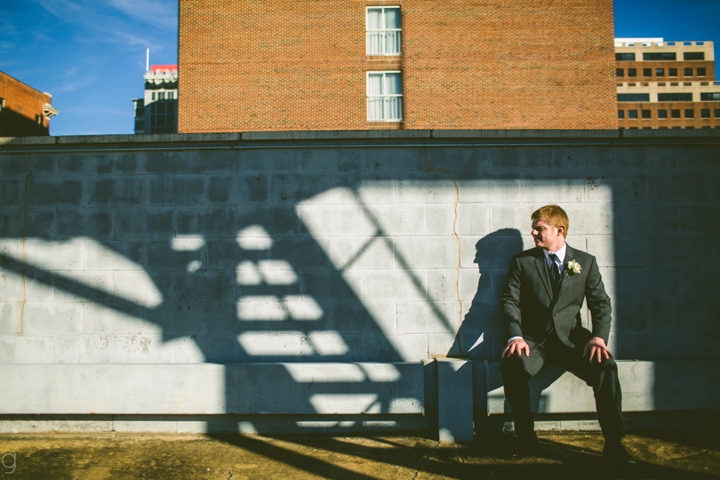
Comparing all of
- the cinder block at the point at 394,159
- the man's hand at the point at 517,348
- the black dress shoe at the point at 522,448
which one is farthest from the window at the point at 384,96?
the black dress shoe at the point at 522,448

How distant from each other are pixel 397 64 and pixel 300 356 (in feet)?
50.5

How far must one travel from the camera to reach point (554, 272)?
134 inches

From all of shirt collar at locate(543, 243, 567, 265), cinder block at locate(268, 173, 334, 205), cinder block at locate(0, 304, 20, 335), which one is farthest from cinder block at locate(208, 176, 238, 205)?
shirt collar at locate(543, 243, 567, 265)

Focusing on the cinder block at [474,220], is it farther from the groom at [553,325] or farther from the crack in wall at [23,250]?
the crack in wall at [23,250]

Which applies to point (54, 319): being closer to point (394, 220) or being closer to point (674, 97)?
point (394, 220)

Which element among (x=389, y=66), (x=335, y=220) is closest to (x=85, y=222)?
(x=335, y=220)

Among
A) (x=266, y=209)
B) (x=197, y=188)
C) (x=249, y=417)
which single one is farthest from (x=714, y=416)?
(x=197, y=188)

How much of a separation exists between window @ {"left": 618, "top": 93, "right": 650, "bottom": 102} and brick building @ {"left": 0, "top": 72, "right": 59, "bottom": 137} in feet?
235

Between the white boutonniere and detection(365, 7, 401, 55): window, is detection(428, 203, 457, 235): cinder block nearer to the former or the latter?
the white boutonniere

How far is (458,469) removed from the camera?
3.00 metres

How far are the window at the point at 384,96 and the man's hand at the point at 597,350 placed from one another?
48.4 ft

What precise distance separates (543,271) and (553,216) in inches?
17.5

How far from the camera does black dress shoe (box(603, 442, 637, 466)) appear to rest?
294 centimetres

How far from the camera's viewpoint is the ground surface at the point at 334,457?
115 inches
